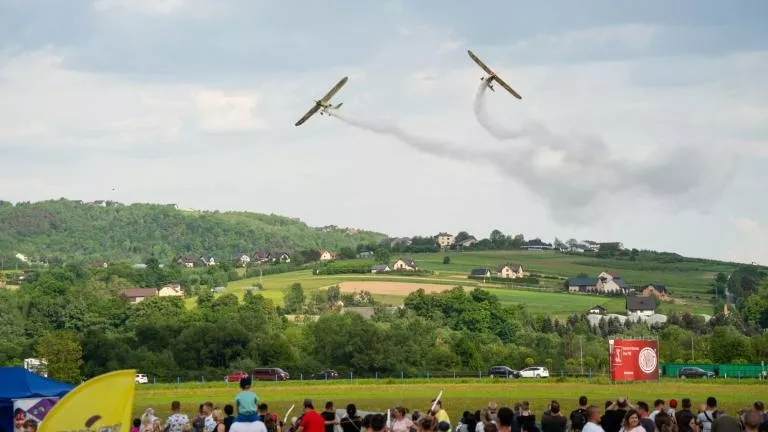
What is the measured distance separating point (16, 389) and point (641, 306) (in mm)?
140806

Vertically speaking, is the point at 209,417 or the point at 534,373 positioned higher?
the point at 209,417

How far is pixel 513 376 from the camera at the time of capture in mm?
82625

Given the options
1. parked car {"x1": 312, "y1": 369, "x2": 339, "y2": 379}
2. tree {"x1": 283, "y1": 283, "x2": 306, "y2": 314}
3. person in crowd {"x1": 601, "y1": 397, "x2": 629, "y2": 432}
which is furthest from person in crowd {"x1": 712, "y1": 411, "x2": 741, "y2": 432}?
tree {"x1": 283, "y1": 283, "x2": 306, "y2": 314}

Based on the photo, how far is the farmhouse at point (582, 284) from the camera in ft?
577

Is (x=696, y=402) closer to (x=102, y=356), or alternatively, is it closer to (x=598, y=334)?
(x=102, y=356)

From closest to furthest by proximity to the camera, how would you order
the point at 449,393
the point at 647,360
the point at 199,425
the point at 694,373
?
the point at 199,425, the point at 647,360, the point at 449,393, the point at 694,373

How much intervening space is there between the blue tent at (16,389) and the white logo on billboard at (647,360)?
39.8m

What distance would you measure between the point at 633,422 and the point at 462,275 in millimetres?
168895

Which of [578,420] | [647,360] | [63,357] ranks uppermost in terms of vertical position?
[578,420]

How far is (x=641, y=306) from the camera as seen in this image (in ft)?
525

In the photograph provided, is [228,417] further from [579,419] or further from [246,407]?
[579,419]

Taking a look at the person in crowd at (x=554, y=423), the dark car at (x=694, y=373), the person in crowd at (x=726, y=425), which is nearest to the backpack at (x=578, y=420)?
the person in crowd at (x=554, y=423)

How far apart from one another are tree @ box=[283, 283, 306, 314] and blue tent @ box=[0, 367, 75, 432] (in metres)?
119

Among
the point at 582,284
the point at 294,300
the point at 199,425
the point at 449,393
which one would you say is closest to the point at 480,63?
the point at 449,393
